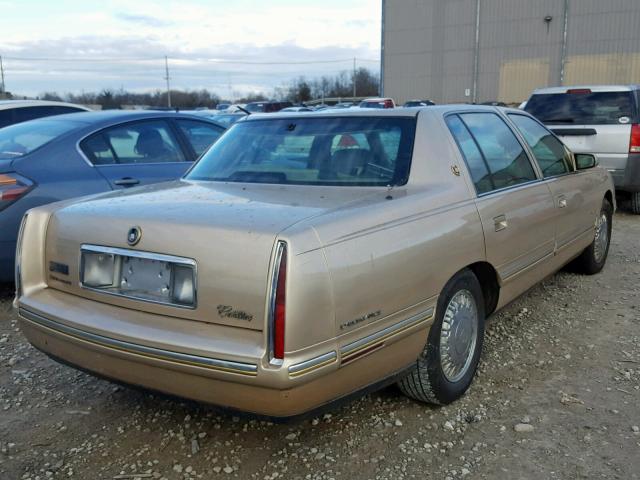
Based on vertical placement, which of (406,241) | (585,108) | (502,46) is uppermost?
(502,46)

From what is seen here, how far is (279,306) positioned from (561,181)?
2.94 meters

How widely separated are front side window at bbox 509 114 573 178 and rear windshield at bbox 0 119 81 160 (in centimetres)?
365

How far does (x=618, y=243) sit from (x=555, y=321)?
3080 millimetres

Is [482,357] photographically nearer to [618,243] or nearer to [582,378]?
[582,378]

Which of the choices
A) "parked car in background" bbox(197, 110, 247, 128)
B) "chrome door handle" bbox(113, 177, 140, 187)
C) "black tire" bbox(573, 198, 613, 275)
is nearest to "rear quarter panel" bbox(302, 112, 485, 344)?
"parked car in background" bbox(197, 110, 247, 128)

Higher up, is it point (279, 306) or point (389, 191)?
point (389, 191)

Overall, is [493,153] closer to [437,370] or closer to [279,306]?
[437,370]

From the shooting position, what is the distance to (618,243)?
6891mm

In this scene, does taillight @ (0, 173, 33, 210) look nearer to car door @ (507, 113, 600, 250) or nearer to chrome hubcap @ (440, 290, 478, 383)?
chrome hubcap @ (440, 290, 478, 383)

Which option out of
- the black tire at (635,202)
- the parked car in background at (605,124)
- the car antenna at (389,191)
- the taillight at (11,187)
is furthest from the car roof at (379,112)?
the black tire at (635,202)

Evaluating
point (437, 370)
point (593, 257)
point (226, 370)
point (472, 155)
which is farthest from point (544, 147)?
point (226, 370)

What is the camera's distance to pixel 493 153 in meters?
3.68

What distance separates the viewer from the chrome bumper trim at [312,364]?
84.5 inches

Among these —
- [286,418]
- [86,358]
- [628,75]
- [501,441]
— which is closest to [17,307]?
[86,358]
